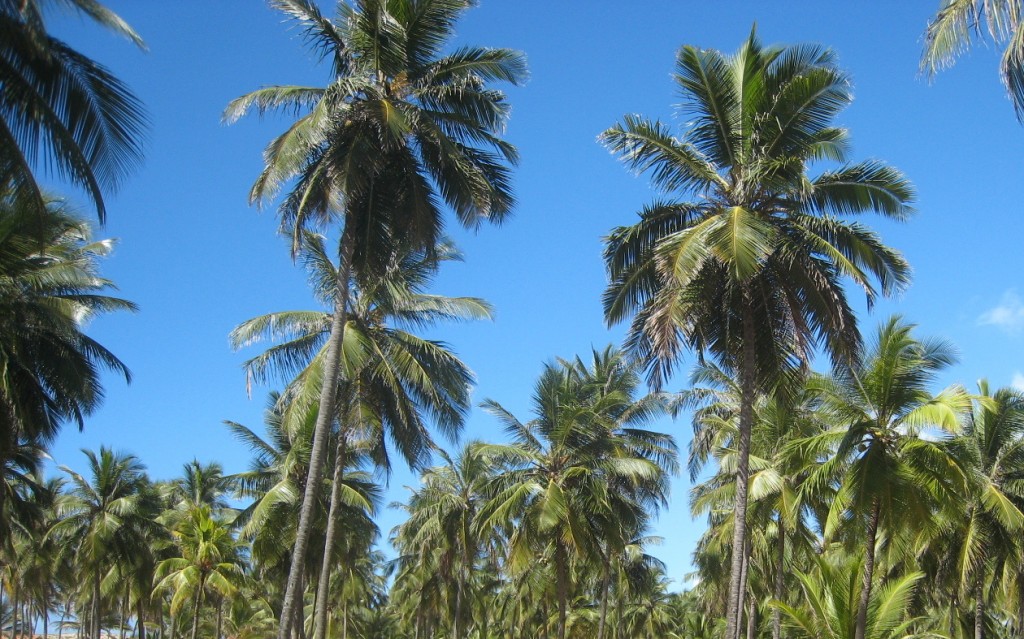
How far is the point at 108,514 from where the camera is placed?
3812cm

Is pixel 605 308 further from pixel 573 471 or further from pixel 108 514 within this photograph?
pixel 108 514

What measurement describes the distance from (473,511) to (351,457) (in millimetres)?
6836

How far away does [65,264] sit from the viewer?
19.2m

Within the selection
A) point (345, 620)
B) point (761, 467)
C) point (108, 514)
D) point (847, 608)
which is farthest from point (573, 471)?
point (345, 620)

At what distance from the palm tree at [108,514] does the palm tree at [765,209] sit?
90.8 ft

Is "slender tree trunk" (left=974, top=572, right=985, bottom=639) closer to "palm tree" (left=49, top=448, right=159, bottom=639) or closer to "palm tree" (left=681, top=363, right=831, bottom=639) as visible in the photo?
"palm tree" (left=681, top=363, right=831, bottom=639)

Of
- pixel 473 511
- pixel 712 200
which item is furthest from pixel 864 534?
pixel 473 511

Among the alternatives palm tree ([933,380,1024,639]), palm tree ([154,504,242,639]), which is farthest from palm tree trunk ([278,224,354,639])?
palm tree ([933,380,1024,639])

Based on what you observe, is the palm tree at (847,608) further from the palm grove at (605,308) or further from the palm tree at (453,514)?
the palm tree at (453,514)

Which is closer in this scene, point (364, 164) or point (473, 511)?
point (364, 164)

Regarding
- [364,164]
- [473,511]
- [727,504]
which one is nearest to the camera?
[364,164]

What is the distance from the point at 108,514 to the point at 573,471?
2056 centimetres

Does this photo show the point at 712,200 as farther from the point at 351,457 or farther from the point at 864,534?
the point at 351,457

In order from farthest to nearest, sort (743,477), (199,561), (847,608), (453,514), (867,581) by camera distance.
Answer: (453,514), (199,561), (847,608), (867,581), (743,477)
